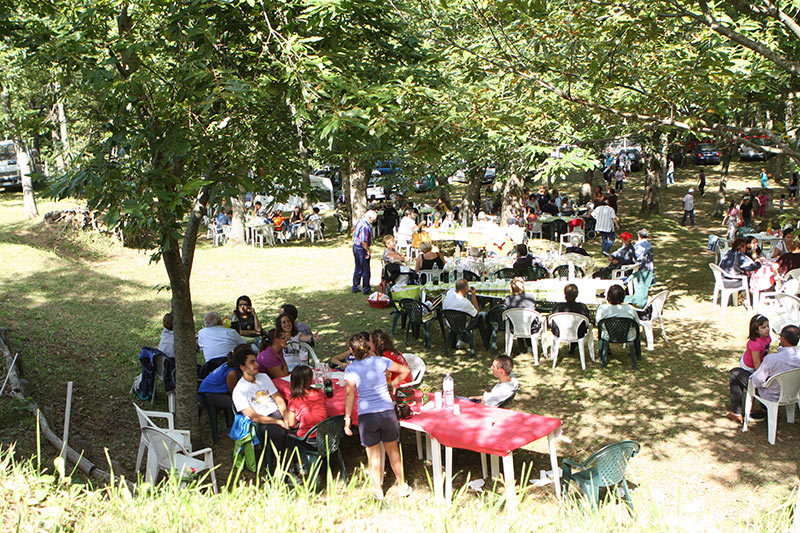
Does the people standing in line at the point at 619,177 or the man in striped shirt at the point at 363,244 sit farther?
the people standing in line at the point at 619,177

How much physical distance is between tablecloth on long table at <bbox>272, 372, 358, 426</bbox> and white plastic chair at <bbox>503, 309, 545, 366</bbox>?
3.10 m

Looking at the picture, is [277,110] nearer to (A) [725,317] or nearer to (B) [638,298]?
(B) [638,298]

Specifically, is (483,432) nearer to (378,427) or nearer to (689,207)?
(378,427)

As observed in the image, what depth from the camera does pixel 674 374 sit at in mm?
9133

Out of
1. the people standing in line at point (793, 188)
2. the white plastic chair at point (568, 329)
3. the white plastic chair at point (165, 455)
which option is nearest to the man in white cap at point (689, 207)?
the people standing in line at point (793, 188)

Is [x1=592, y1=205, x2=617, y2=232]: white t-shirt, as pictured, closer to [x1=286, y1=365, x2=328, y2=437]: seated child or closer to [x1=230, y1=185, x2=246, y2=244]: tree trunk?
[x1=230, y1=185, x2=246, y2=244]: tree trunk

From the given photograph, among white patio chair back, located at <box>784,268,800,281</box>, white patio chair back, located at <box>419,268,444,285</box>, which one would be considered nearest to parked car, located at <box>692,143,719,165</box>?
white patio chair back, located at <box>784,268,800,281</box>

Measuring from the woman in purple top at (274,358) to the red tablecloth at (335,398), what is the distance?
7.5 inches

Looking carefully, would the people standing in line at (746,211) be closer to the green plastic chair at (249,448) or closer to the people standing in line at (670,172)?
the people standing in line at (670,172)

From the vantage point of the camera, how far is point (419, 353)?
10477 millimetres

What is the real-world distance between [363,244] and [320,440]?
7.94 metres

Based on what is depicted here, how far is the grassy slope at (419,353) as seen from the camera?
656 centimetres

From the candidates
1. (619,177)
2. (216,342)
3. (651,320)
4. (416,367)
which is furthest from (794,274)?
(619,177)

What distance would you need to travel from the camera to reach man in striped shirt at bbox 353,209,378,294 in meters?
13.7
